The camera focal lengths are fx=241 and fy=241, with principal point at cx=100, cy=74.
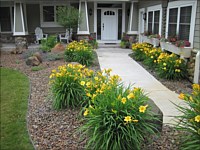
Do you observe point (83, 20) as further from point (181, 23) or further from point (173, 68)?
point (173, 68)

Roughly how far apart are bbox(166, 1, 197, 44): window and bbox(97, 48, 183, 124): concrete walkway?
1.66 metres

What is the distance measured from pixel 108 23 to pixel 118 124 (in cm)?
1303

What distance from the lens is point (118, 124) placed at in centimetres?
297

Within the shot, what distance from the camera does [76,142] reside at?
330cm

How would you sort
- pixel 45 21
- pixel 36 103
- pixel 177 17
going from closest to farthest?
pixel 36 103, pixel 177 17, pixel 45 21

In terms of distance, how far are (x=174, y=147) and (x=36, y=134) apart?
1.95 meters

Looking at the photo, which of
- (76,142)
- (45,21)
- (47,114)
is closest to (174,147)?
(76,142)

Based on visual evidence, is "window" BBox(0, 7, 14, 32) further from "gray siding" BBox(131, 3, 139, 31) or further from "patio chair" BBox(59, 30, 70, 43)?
"gray siding" BBox(131, 3, 139, 31)

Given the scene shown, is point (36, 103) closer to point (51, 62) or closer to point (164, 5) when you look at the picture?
point (51, 62)

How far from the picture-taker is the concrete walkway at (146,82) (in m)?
4.57

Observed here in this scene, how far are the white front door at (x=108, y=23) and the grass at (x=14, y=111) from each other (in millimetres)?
9023

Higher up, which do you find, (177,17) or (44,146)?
(177,17)

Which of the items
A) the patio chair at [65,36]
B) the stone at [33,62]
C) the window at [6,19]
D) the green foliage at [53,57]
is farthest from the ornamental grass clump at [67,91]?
the window at [6,19]

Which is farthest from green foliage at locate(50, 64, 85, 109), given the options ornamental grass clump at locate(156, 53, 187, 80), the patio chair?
the patio chair
